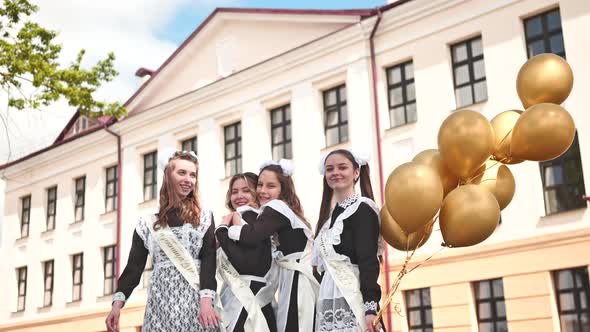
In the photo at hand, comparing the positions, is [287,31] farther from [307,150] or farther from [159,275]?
[159,275]

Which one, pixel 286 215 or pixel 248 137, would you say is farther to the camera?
pixel 248 137

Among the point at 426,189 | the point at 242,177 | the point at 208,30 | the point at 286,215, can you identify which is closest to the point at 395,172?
the point at 426,189

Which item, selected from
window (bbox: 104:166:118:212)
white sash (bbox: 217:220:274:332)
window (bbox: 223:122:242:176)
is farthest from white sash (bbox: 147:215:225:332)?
window (bbox: 104:166:118:212)

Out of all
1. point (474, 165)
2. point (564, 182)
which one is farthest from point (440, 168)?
point (564, 182)

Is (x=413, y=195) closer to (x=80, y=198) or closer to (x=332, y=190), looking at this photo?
(x=332, y=190)

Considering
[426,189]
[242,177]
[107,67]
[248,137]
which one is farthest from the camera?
[248,137]

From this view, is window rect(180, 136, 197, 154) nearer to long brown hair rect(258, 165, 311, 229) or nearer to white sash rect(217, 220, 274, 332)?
long brown hair rect(258, 165, 311, 229)

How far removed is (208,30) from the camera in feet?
74.4

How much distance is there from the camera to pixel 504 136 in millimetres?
5531

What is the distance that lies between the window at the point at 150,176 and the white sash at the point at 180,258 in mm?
18085

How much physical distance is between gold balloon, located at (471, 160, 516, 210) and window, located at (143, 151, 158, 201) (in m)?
18.3

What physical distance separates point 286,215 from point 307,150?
13197 mm

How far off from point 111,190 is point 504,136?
20.6 meters

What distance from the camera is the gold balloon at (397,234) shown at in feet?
17.1
